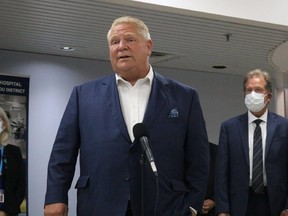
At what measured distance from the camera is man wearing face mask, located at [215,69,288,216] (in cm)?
382

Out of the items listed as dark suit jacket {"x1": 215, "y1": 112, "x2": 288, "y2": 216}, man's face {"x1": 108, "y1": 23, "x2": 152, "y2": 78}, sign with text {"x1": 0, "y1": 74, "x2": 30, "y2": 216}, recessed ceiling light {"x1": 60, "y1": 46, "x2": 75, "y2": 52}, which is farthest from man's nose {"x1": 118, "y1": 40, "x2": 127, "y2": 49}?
recessed ceiling light {"x1": 60, "y1": 46, "x2": 75, "y2": 52}

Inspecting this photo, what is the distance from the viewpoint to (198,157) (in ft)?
8.80

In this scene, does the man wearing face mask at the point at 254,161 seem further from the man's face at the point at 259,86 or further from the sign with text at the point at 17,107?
the sign with text at the point at 17,107

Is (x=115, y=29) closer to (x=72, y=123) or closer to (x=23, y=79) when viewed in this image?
(x=72, y=123)

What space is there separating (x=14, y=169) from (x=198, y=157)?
3264 millimetres

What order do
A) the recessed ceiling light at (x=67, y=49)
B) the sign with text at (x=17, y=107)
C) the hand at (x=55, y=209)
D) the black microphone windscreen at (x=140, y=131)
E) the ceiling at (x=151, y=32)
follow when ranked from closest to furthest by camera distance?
the black microphone windscreen at (x=140, y=131) → the hand at (x=55, y=209) → the ceiling at (x=151, y=32) → the sign with text at (x=17, y=107) → the recessed ceiling light at (x=67, y=49)

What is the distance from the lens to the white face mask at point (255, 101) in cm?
402

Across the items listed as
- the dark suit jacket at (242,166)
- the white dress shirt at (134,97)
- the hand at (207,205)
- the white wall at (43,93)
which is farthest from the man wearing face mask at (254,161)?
the white wall at (43,93)

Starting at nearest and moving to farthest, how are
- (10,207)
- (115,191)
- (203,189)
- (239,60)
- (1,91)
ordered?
(115,191)
(203,189)
(10,207)
(1,91)
(239,60)

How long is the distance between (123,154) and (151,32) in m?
3.82

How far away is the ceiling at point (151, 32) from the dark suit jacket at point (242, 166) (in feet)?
5.60

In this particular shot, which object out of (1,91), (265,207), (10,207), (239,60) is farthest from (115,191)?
(239,60)

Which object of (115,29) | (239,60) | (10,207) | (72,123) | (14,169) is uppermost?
(239,60)

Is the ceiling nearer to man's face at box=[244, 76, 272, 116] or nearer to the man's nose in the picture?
man's face at box=[244, 76, 272, 116]
